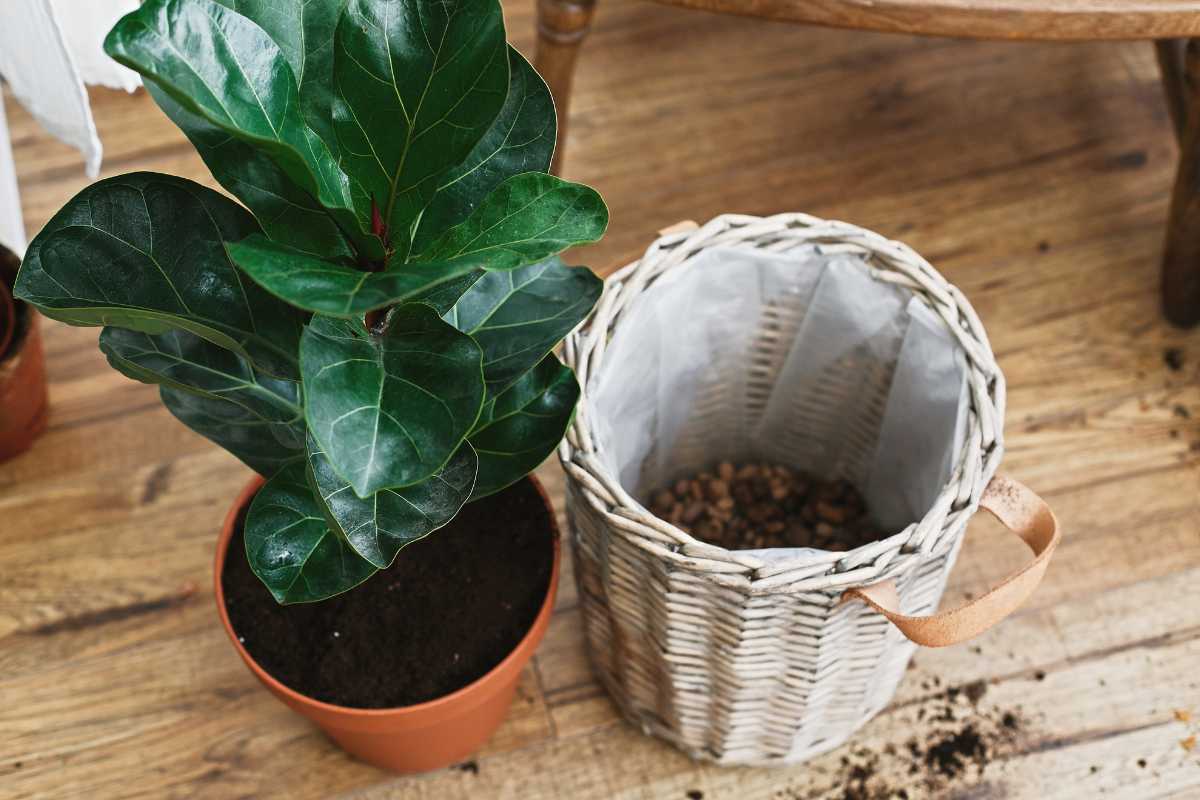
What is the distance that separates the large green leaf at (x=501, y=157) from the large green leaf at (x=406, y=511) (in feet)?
0.57

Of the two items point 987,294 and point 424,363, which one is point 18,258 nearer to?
point 424,363

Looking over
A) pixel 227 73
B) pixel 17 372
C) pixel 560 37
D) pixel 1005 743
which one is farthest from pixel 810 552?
pixel 17 372

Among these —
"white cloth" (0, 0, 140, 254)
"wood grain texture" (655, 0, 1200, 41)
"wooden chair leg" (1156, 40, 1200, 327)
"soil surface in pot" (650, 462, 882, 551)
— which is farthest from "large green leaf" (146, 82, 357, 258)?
"wooden chair leg" (1156, 40, 1200, 327)

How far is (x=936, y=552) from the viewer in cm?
101

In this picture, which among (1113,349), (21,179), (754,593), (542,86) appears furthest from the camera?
(21,179)

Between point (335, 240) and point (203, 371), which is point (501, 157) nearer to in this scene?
point (335, 240)

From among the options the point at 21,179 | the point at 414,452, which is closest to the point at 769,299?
the point at 414,452

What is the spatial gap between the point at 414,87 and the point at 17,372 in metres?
0.85

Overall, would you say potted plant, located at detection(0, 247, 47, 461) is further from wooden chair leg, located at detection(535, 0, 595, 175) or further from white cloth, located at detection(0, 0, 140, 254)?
wooden chair leg, located at detection(535, 0, 595, 175)

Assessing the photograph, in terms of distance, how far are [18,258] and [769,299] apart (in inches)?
34.4

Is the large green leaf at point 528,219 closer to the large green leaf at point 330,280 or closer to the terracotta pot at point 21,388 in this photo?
the large green leaf at point 330,280

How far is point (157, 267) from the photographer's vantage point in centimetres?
85

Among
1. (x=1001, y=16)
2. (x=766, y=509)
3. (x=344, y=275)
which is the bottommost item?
(x=766, y=509)

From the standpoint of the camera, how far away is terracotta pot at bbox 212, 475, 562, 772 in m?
1.09
